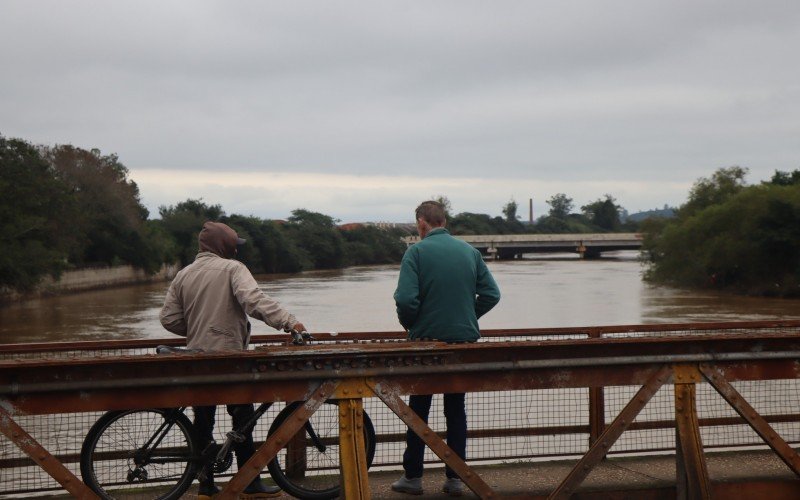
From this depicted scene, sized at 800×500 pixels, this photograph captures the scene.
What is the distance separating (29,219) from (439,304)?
49953mm

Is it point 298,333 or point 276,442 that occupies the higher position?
point 298,333

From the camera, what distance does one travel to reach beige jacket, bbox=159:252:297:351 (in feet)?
18.3

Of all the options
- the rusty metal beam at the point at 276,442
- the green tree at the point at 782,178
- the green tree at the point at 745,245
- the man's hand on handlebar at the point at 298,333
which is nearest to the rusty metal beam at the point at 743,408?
the rusty metal beam at the point at 276,442

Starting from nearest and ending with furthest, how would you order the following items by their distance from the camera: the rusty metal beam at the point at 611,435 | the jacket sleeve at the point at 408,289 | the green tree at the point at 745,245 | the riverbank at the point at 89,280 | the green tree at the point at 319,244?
the rusty metal beam at the point at 611,435 → the jacket sleeve at the point at 408,289 → the riverbank at the point at 89,280 → the green tree at the point at 745,245 → the green tree at the point at 319,244

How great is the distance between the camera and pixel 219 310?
18.4 feet

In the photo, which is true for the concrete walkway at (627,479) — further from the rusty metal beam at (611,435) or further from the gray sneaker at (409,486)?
the rusty metal beam at (611,435)

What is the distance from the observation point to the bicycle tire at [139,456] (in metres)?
5.25

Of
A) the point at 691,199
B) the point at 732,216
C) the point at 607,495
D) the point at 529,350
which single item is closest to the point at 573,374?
the point at 529,350

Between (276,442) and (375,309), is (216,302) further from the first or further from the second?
(375,309)

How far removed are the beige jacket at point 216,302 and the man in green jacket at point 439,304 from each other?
0.80m

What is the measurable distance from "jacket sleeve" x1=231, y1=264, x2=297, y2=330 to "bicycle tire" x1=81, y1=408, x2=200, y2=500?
674mm

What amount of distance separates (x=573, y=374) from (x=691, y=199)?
2888 inches

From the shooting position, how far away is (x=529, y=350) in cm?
516

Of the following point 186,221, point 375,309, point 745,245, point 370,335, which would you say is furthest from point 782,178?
point 370,335
